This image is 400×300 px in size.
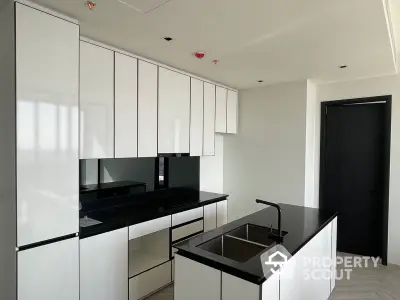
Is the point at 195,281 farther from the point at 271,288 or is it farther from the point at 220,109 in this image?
the point at 220,109

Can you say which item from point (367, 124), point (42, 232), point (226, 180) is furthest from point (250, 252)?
point (367, 124)

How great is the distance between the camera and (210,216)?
3553 millimetres

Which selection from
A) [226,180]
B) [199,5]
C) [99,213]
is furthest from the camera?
[226,180]

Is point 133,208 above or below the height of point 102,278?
above

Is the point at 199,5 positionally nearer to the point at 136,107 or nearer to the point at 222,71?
the point at 136,107

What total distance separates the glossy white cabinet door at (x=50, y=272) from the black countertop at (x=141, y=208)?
0.20 meters

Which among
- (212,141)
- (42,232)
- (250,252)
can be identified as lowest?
(250,252)

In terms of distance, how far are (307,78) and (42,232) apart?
141 inches

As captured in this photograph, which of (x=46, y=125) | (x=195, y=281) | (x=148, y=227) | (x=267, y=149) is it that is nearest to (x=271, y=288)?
(x=195, y=281)

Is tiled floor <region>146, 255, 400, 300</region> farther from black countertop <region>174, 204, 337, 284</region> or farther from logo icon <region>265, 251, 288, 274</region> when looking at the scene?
logo icon <region>265, 251, 288, 274</region>

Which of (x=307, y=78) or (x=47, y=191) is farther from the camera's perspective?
(x=307, y=78)

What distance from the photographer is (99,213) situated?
2.71 meters

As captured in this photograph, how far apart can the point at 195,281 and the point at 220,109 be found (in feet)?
9.19

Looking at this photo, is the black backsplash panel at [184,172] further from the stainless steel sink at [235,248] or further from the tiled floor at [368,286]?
the stainless steel sink at [235,248]
